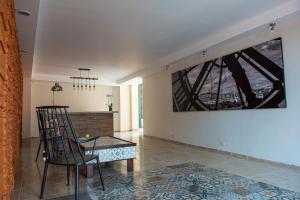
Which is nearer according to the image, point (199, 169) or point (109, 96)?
point (199, 169)

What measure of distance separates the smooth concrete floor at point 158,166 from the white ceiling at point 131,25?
94.6 inches

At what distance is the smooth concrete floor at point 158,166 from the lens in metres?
2.88

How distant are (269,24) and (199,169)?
2652mm

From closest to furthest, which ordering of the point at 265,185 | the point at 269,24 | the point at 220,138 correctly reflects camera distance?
1. the point at 265,185
2. the point at 269,24
3. the point at 220,138

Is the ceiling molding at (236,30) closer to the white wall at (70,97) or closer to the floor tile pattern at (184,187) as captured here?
the floor tile pattern at (184,187)

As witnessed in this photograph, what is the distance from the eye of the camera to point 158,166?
3.95m

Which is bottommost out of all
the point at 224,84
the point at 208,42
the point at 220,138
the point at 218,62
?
the point at 220,138

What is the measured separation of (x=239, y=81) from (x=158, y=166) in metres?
2.40

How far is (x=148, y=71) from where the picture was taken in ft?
24.9

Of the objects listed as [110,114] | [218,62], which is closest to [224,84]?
[218,62]

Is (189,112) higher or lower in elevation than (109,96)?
lower

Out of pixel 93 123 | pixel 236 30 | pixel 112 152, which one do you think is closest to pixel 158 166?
pixel 112 152

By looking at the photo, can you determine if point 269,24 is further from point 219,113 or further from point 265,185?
point 265,185

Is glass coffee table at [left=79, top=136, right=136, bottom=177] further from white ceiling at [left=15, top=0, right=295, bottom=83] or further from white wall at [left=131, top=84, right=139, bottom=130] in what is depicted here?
white wall at [left=131, top=84, right=139, bottom=130]
